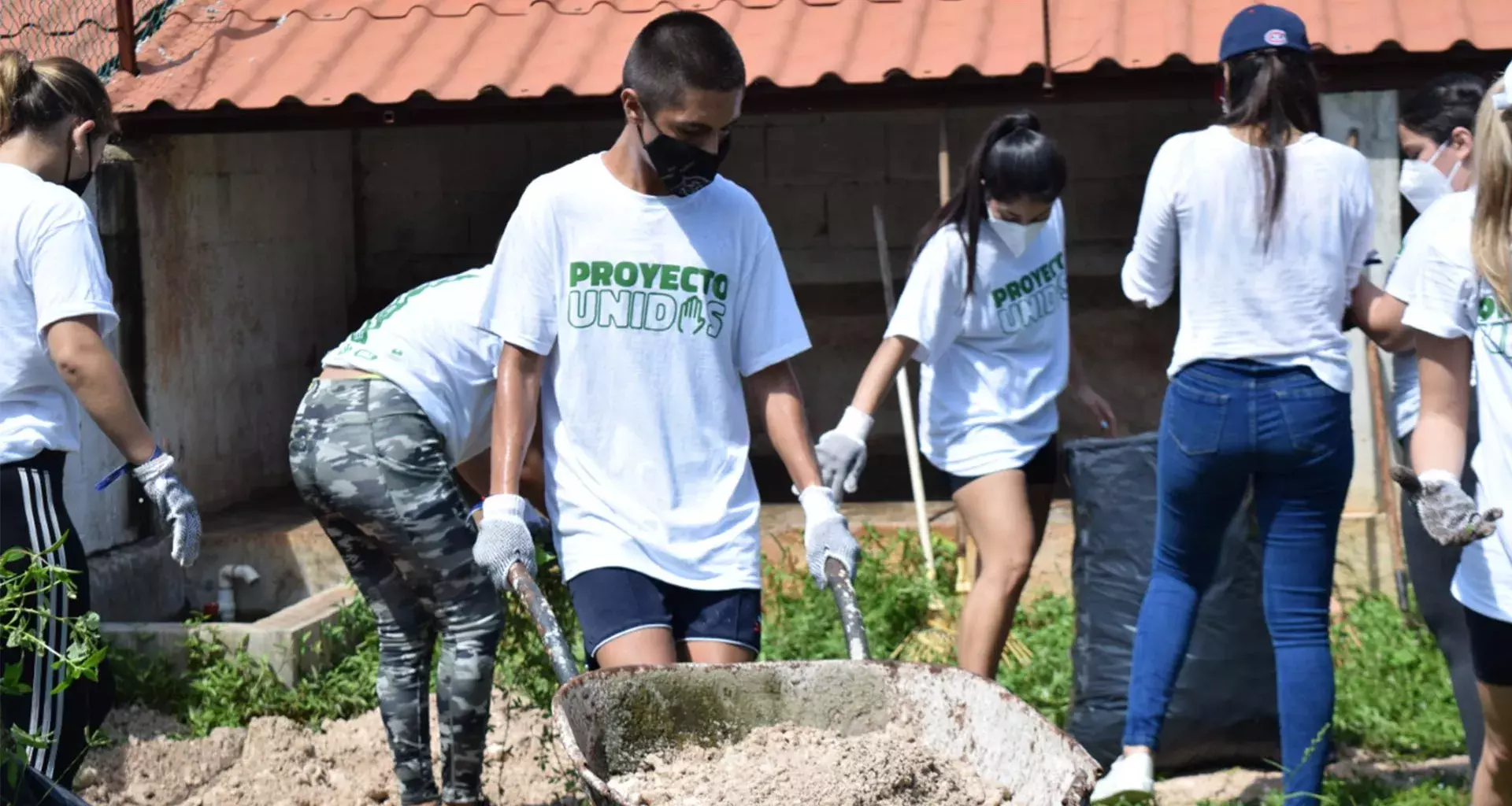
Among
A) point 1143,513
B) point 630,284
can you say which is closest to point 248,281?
point 1143,513

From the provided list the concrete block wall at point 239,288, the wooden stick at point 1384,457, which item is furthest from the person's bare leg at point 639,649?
the concrete block wall at point 239,288

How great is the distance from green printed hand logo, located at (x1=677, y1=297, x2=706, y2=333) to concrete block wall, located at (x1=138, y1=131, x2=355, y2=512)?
15.6ft

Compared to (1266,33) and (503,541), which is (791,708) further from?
(1266,33)

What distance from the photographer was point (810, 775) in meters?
2.71

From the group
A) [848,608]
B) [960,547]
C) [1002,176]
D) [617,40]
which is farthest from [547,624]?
[617,40]

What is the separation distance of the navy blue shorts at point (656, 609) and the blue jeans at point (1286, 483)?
1.24 metres

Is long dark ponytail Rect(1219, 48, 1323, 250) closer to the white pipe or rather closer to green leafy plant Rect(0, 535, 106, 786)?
green leafy plant Rect(0, 535, 106, 786)

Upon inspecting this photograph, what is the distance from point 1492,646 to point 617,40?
16.7 feet

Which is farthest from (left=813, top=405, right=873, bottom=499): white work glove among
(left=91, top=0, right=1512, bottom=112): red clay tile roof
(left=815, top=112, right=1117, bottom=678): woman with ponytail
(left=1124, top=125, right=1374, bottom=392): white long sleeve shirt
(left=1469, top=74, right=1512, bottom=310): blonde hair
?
(left=91, top=0, right=1512, bottom=112): red clay tile roof

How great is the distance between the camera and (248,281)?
853cm

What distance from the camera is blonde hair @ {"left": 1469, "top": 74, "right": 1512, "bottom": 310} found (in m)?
3.12

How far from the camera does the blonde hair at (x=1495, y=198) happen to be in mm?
3121

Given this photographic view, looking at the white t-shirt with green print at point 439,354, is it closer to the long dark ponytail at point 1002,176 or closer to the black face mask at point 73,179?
the black face mask at point 73,179

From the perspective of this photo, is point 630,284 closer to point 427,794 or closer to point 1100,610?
point 427,794
